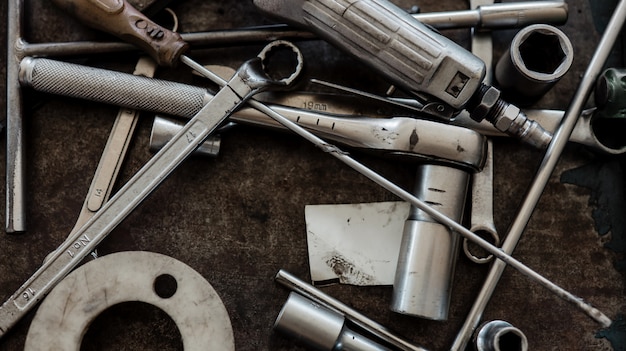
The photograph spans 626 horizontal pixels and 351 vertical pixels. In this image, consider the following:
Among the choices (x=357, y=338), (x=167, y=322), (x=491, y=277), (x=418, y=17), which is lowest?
(x=167, y=322)

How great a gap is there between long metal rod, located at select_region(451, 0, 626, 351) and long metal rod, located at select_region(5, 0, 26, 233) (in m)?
0.77

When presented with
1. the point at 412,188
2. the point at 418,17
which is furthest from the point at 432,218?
the point at 418,17

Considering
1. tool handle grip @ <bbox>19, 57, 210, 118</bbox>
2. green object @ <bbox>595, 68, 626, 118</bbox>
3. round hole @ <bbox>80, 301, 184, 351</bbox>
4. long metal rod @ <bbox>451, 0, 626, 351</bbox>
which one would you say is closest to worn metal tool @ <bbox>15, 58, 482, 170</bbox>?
tool handle grip @ <bbox>19, 57, 210, 118</bbox>

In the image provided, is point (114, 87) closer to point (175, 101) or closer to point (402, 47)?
point (175, 101)

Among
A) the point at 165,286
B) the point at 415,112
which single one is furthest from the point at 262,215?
the point at 415,112

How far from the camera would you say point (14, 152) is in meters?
1.01

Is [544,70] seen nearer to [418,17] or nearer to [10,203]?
[418,17]

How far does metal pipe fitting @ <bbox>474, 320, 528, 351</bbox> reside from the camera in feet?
2.98

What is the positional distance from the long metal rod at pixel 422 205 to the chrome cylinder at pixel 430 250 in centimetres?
3

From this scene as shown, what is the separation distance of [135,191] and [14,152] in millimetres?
242

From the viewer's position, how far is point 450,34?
1.09m

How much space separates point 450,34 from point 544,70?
0.60ft

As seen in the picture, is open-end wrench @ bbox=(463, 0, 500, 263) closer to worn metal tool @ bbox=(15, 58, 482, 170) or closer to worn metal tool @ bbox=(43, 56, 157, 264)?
worn metal tool @ bbox=(15, 58, 482, 170)

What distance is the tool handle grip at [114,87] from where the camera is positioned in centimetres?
99
